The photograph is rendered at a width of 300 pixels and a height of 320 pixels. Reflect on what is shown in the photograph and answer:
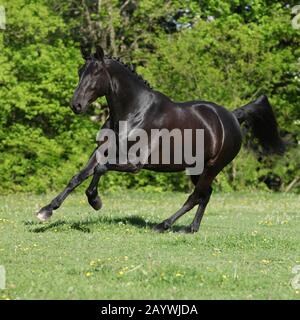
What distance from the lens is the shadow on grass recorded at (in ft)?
34.8

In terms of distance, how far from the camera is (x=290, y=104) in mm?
22609

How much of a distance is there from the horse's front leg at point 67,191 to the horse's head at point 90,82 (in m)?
0.73

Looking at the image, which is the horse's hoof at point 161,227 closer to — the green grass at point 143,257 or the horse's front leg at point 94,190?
the green grass at point 143,257

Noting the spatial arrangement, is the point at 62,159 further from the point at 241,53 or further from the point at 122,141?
the point at 122,141

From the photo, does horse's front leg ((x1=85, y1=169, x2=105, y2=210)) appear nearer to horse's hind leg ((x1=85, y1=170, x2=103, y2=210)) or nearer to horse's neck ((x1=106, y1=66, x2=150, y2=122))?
horse's hind leg ((x1=85, y1=170, x2=103, y2=210))

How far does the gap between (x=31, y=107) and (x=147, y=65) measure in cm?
410

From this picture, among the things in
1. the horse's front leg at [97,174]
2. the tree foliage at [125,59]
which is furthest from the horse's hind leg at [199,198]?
the tree foliage at [125,59]

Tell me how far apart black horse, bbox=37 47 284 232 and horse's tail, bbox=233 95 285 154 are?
2.38ft

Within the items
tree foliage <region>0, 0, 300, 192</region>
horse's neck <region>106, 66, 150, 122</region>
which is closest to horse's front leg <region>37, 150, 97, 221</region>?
horse's neck <region>106, 66, 150, 122</region>

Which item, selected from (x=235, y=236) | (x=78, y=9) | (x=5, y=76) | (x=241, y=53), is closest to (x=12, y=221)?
A: (x=235, y=236)

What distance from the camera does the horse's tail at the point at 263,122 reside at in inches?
489

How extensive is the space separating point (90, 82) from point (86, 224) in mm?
2260

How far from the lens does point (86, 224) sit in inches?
436

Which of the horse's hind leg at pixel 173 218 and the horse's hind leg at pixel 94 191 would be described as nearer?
the horse's hind leg at pixel 94 191
